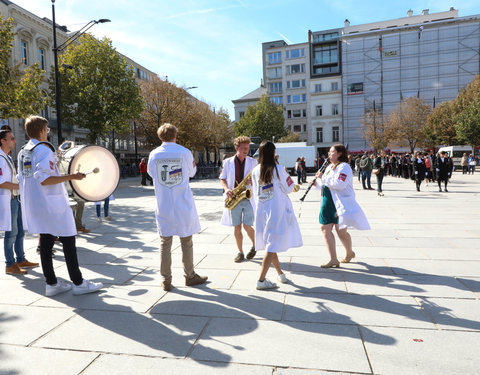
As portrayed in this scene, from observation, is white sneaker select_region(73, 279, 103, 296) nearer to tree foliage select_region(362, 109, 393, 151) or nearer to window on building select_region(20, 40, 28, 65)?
window on building select_region(20, 40, 28, 65)

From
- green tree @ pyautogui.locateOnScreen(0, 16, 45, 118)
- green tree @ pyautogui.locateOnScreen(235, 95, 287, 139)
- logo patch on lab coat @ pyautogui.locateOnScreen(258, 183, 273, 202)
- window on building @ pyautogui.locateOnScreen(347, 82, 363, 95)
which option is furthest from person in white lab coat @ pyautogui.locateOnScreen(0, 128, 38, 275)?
window on building @ pyautogui.locateOnScreen(347, 82, 363, 95)

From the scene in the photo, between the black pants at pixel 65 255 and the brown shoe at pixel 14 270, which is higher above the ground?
the black pants at pixel 65 255

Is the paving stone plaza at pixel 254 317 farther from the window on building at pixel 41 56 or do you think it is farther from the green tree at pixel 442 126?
the green tree at pixel 442 126

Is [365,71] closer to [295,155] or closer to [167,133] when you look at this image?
[295,155]

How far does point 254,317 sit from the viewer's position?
11.0 ft

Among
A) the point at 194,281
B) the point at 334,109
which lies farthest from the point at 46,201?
the point at 334,109

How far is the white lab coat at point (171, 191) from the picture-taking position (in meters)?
3.95

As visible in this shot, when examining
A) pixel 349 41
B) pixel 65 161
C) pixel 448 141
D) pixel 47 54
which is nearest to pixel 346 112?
pixel 349 41

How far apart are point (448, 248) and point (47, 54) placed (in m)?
38.1

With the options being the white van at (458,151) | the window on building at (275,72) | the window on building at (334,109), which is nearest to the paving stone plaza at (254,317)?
the white van at (458,151)

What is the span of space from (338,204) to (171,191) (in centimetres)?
227

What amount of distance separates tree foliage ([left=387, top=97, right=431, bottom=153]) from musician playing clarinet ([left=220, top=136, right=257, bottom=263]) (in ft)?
134

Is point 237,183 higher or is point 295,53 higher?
point 295,53

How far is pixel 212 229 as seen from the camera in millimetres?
7789
